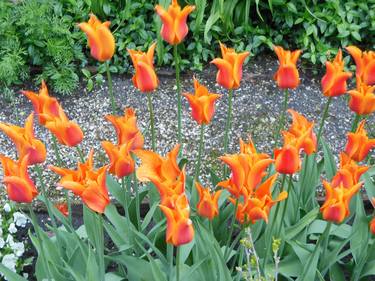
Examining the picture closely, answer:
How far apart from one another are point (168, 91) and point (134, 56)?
5.49 feet

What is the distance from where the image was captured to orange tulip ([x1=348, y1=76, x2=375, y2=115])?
2.03m

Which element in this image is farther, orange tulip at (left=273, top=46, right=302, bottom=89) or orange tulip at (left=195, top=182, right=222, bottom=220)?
orange tulip at (left=273, top=46, right=302, bottom=89)

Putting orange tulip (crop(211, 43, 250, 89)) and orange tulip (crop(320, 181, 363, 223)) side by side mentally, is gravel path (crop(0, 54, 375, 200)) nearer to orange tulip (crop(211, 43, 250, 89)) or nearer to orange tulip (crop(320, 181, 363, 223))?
orange tulip (crop(211, 43, 250, 89))

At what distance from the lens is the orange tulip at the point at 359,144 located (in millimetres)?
1959

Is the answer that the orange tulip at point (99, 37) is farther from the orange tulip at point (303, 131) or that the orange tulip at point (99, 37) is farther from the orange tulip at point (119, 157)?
the orange tulip at point (303, 131)

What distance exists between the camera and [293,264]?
2225mm

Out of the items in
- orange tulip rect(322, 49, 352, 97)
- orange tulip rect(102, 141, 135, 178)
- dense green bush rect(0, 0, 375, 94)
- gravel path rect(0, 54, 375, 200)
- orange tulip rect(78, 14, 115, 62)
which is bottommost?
gravel path rect(0, 54, 375, 200)

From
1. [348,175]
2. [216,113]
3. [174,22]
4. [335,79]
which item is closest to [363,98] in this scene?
[335,79]

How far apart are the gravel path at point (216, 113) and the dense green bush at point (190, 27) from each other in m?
0.11

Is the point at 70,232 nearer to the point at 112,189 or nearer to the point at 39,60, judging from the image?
the point at 112,189

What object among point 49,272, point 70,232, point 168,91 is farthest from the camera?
point 168,91

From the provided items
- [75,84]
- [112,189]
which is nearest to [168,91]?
[75,84]

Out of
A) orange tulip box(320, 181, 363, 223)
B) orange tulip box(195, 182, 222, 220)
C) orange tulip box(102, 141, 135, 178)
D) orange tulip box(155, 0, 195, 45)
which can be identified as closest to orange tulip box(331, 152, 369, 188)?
orange tulip box(320, 181, 363, 223)

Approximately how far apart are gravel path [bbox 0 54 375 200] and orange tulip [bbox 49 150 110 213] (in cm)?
147
